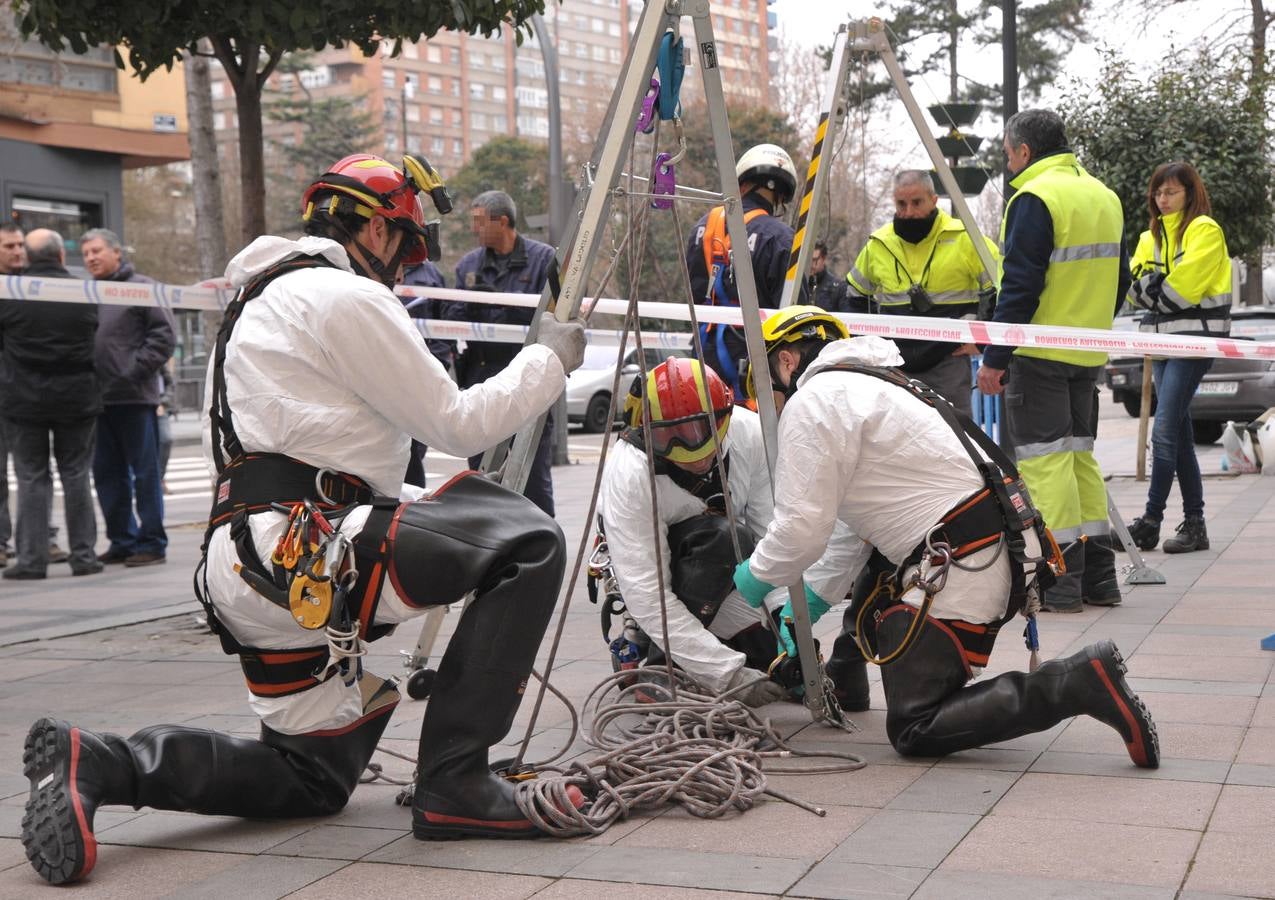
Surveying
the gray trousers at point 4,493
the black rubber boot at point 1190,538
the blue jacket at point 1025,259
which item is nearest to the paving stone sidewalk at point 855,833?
the blue jacket at point 1025,259

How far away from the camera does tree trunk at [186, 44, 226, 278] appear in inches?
593

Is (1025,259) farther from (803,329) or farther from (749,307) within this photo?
(749,307)

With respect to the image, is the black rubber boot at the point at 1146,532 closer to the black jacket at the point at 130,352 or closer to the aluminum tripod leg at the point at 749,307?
the aluminum tripod leg at the point at 749,307

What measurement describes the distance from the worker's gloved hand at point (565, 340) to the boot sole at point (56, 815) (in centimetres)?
141

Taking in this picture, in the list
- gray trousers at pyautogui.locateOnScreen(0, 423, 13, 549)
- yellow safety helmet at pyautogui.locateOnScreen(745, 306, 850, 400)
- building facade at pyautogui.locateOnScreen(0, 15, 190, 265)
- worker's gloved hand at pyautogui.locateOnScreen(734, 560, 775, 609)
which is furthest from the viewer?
building facade at pyautogui.locateOnScreen(0, 15, 190, 265)

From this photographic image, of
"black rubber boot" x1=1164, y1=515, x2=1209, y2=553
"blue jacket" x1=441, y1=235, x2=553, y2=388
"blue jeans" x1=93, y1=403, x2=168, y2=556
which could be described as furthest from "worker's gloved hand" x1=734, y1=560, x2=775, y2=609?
"blue jeans" x1=93, y1=403, x2=168, y2=556

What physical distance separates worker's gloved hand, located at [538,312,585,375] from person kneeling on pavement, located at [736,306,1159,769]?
0.66 meters

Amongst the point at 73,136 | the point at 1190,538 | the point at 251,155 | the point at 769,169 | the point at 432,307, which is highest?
the point at 73,136

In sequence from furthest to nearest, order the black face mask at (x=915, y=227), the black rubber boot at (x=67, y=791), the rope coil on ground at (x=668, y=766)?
the black face mask at (x=915, y=227) → the rope coil on ground at (x=668, y=766) → the black rubber boot at (x=67, y=791)

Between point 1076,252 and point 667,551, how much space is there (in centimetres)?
254

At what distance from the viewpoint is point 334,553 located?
335 cm

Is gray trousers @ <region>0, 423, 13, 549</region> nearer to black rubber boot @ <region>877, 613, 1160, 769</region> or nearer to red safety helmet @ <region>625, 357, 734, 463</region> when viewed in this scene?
red safety helmet @ <region>625, 357, 734, 463</region>


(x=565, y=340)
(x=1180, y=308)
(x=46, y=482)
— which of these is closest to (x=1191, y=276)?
(x=1180, y=308)

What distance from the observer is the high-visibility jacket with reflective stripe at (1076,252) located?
6328mm
